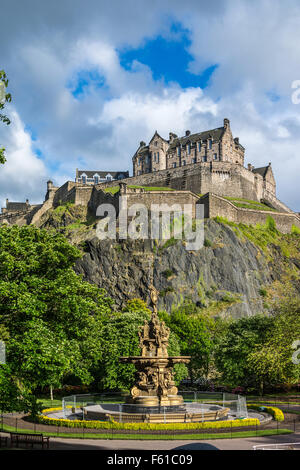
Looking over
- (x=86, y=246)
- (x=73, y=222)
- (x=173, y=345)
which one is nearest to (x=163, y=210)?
(x=86, y=246)

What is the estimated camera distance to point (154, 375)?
29531 mm

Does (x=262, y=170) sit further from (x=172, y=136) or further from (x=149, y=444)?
(x=149, y=444)

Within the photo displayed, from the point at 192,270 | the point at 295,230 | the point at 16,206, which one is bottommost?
the point at 192,270

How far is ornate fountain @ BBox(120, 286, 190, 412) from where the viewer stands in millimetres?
28203

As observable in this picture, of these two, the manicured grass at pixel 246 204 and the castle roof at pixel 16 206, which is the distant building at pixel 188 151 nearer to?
the manicured grass at pixel 246 204

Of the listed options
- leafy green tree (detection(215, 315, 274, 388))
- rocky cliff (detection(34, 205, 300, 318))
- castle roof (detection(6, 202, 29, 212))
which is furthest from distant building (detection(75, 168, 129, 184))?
leafy green tree (detection(215, 315, 274, 388))

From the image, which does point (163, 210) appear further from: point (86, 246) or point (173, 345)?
point (173, 345)

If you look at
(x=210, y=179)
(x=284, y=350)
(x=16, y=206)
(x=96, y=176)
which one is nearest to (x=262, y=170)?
(x=210, y=179)

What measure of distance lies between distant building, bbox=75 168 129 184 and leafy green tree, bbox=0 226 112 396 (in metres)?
105

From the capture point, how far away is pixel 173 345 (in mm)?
50562

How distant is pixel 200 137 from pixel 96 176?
36.4m

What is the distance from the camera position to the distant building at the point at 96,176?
440 ft

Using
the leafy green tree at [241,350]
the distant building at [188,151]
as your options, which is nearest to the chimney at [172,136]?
the distant building at [188,151]

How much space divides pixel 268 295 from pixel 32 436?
65926mm
